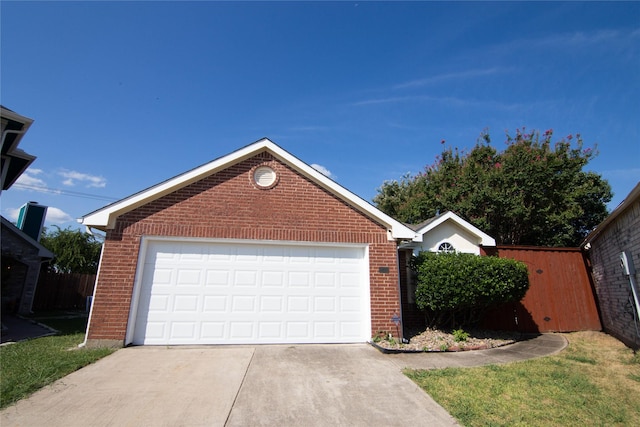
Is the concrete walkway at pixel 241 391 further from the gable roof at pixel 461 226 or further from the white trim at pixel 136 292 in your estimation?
the gable roof at pixel 461 226

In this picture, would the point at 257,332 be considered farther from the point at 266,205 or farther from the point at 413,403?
the point at 413,403

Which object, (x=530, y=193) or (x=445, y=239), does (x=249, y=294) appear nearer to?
(x=445, y=239)

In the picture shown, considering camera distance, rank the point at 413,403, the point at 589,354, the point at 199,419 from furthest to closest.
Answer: the point at 589,354
the point at 413,403
the point at 199,419

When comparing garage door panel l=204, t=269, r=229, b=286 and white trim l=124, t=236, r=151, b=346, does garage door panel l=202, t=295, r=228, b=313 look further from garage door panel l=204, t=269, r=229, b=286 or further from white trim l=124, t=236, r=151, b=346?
white trim l=124, t=236, r=151, b=346

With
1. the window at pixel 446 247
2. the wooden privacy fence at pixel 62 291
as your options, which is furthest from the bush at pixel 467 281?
the wooden privacy fence at pixel 62 291

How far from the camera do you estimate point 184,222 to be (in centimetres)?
791

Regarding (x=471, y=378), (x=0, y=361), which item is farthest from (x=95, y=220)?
(x=471, y=378)

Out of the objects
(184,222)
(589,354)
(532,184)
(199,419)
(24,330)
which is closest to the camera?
(199,419)

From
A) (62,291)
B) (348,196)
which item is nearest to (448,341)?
(348,196)

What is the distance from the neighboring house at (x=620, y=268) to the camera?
7.07 metres

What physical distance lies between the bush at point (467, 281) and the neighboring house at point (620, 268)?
2078 millimetres

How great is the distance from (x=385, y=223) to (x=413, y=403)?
4.81m

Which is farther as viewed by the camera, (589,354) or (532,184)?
(532,184)

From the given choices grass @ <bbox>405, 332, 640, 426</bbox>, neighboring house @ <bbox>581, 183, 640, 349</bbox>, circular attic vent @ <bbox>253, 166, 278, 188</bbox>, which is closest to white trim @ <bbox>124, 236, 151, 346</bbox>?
circular attic vent @ <bbox>253, 166, 278, 188</bbox>
